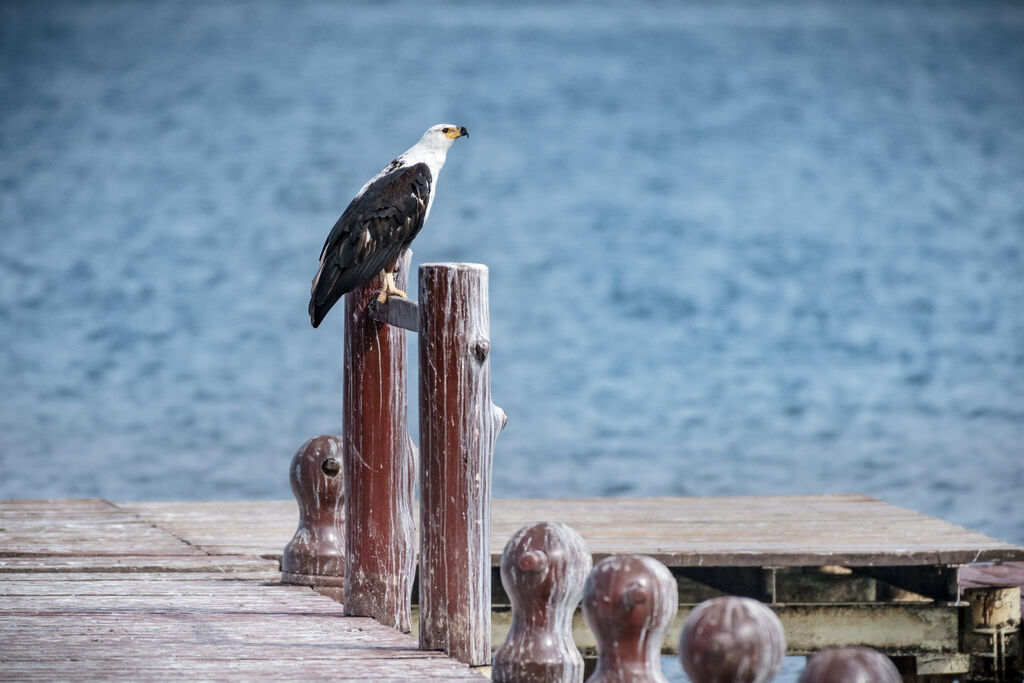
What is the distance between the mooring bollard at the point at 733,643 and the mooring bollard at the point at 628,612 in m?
0.30

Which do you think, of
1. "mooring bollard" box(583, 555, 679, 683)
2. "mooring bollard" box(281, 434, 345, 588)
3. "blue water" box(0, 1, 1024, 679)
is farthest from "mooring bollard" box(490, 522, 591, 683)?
"blue water" box(0, 1, 1024, 679)

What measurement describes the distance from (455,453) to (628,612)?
775 millimetres

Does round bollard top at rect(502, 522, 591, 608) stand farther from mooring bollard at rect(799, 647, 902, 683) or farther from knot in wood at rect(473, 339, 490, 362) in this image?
mooring bollard at rect(799, 647, 902, 683)

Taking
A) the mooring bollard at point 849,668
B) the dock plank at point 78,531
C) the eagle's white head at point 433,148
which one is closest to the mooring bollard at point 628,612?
the mooring bollard at point 849,668

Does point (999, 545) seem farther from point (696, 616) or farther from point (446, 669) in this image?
point (696, 616)

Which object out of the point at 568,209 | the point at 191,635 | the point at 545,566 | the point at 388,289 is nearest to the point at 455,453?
the point at 545,566

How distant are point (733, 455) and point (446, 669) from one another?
34.5 feet

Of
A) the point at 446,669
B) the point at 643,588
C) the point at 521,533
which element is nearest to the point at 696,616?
the point at 643,588

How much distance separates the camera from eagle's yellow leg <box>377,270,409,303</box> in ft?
11.9

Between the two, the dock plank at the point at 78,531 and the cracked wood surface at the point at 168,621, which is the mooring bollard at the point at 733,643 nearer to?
the cracked wood surface at the point at 168,621

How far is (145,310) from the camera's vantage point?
15.0 metres

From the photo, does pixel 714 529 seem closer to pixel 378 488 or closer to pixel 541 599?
pixel 378 488

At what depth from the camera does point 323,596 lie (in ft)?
13.2

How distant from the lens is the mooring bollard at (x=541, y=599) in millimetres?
2881
